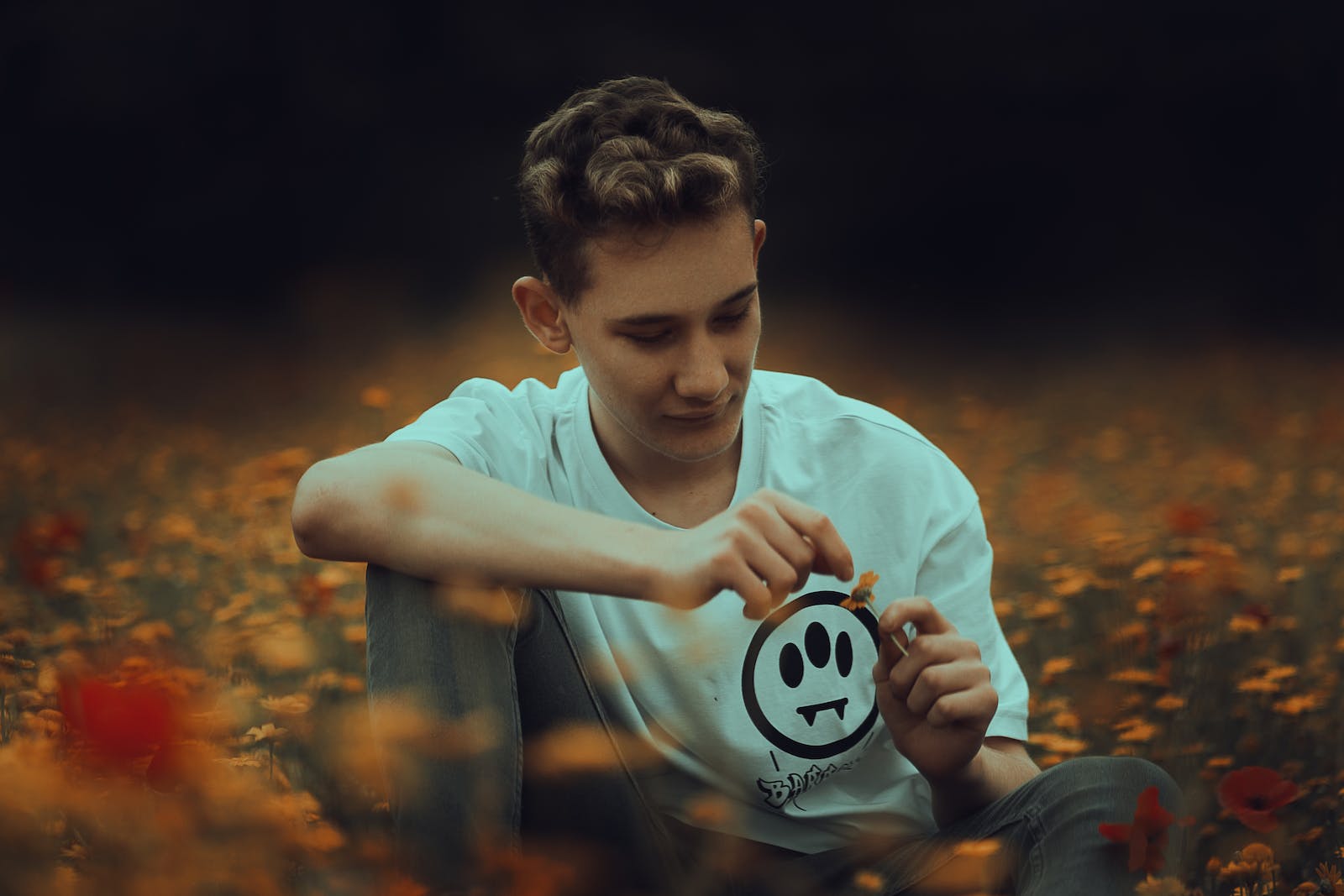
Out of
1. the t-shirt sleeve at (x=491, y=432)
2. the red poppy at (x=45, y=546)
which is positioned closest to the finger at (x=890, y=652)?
the t-shirt sleeve at (x=491, y=432)

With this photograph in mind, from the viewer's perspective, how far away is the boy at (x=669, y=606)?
1.58 m

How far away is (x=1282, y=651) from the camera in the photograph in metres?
2.88

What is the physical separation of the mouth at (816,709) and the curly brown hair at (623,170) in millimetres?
661

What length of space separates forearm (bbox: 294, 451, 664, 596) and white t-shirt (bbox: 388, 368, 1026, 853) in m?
0.15

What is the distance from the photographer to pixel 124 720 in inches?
60.9

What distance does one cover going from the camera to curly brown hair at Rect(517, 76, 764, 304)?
1.79 metres

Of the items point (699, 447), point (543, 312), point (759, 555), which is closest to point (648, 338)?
point (699, 447)

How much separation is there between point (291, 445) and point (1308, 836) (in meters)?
4.65

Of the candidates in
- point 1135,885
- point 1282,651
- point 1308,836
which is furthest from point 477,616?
point 1282,651

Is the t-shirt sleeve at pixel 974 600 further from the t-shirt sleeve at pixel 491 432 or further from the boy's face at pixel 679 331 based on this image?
the t-shirt sleeve at pixel 491 432

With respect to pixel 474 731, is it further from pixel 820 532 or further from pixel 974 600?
pixel 974 600

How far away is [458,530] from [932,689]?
1.93 feet

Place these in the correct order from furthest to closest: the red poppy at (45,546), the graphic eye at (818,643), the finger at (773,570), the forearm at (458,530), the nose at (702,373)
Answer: the red poppy at (45,546)
the graphic eye at (818,643)
the nose at (702,373)
the forearm at (458,530)
the finger at (773,570)

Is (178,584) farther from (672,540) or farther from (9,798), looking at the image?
(672,540)
